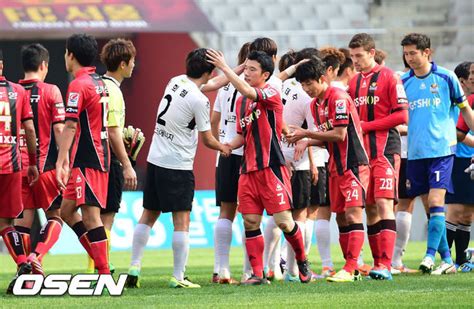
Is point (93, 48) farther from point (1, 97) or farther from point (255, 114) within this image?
point (255, 114)

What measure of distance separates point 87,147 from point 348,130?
2.55m

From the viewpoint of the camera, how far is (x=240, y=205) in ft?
35.5

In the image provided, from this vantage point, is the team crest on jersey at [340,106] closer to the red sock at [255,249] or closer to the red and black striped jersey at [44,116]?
the red sock at [255,249]

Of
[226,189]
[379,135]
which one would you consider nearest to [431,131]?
[379,135]

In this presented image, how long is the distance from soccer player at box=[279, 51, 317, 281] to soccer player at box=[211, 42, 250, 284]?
523mm

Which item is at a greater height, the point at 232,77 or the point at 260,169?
the point at 232,77

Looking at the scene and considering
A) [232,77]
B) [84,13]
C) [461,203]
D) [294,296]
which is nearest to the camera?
[294,296]

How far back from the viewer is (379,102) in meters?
11.4

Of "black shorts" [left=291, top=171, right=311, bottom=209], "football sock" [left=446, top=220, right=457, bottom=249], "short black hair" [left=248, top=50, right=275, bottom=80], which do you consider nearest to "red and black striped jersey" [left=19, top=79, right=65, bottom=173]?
"short black hair" [left=248, top=50, right=275, bottom=80]

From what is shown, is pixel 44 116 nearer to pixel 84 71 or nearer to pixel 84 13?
pixel 84 71

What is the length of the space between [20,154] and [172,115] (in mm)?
1418

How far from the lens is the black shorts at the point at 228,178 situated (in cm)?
1161

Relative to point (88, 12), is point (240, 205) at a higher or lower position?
lower

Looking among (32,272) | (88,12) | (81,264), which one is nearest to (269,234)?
(32,272)
